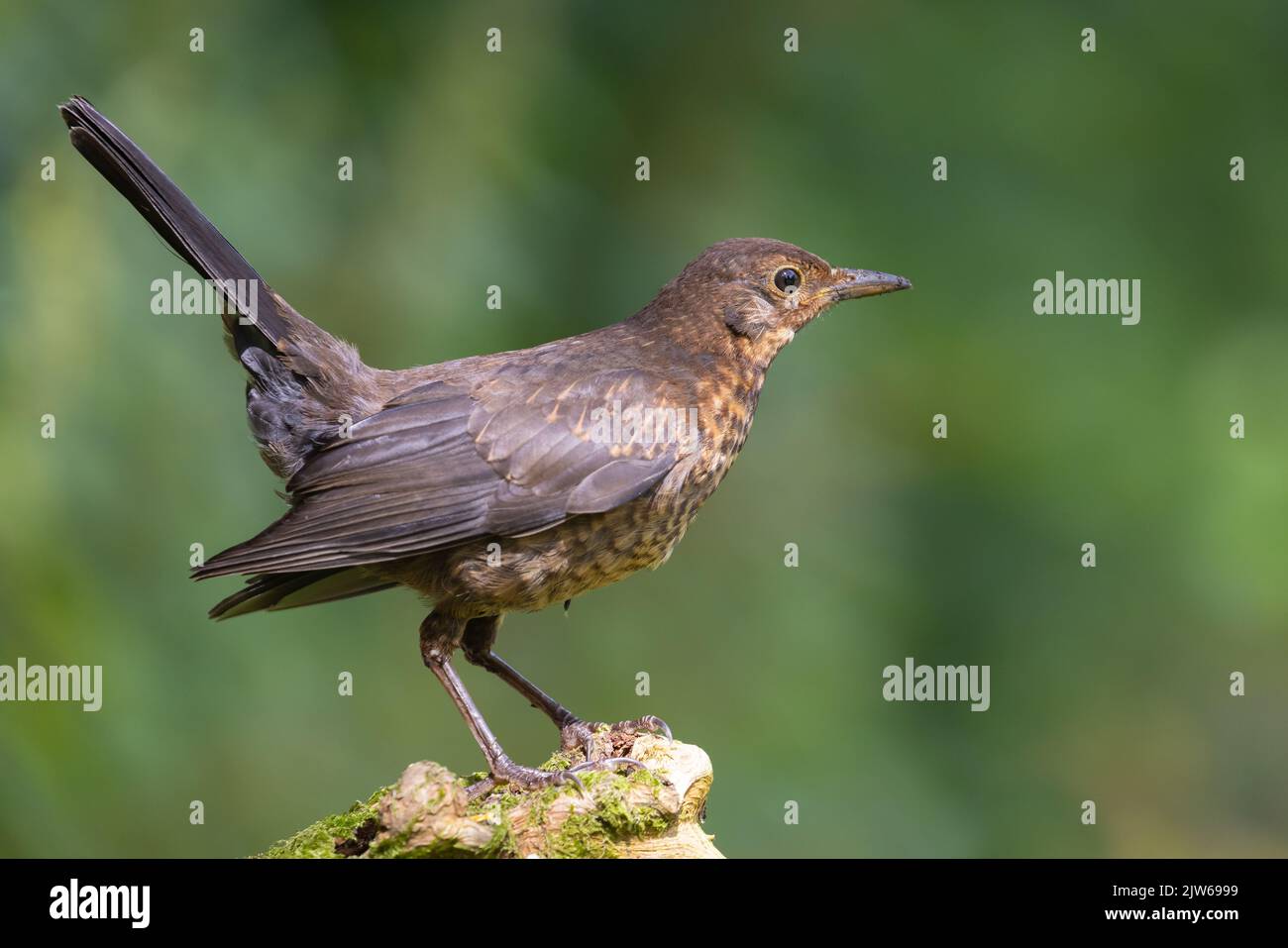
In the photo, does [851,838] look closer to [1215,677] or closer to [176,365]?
[1215,677]

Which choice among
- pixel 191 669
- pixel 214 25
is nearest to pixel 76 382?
pixel 191 669

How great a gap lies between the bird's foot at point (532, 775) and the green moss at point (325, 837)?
321mm

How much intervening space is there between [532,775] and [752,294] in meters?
1.78

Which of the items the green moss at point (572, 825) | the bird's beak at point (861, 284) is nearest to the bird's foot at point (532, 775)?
the green moss at point (572, 825)

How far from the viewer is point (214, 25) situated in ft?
19.1

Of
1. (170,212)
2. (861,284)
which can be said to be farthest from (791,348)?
(170,212)

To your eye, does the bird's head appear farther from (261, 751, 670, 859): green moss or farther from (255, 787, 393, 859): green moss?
(255, 787, 393, 859): green moss

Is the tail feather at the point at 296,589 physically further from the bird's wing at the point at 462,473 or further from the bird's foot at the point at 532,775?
the bird's foot at the point at 532,775

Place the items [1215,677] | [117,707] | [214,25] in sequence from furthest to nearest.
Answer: [1215,677] → [214,25] → [117,707]

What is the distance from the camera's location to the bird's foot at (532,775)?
14.0 ft

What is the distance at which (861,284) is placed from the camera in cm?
499

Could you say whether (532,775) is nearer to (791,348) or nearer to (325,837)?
(325,837)

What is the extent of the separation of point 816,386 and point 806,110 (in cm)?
126

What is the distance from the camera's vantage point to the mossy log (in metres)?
3.61
